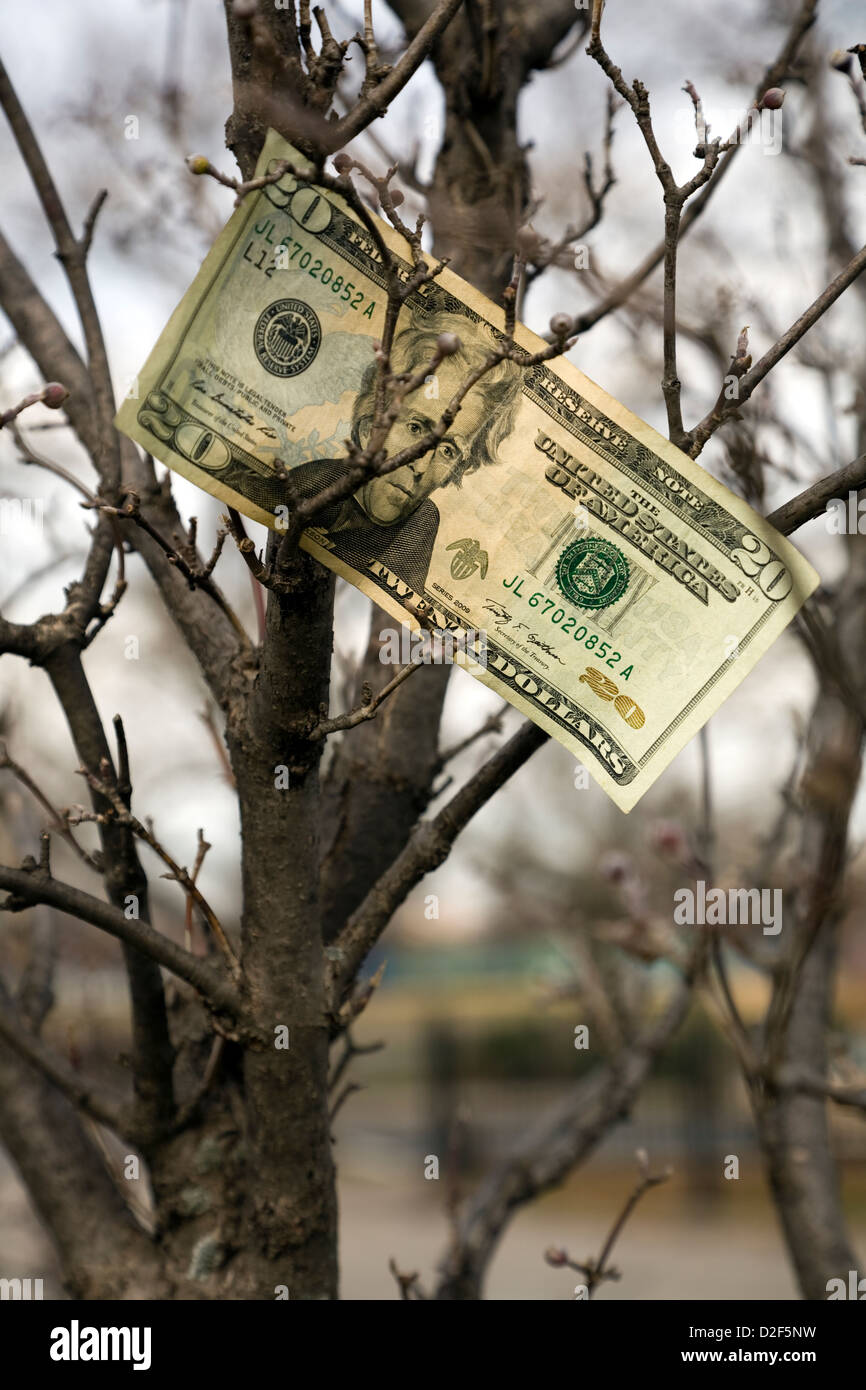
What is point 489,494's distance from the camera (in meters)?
1.42

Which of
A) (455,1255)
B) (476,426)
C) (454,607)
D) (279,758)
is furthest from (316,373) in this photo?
(455,1255)

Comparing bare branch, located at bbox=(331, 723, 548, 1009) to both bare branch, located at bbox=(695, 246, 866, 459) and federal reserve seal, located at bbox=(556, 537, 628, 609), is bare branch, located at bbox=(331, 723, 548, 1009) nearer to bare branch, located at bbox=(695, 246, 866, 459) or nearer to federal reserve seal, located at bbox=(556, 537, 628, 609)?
federal reserve seal, located at bbox=(556, 537, 628, 609)

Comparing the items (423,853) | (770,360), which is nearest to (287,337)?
(770,360)

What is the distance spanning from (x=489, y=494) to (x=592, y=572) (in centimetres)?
17

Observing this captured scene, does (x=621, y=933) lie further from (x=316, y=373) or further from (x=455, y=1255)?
(x=316, y=373)

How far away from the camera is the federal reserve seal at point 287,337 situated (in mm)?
1354

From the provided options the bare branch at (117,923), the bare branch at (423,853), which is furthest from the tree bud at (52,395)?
the bare branch at (423,853)

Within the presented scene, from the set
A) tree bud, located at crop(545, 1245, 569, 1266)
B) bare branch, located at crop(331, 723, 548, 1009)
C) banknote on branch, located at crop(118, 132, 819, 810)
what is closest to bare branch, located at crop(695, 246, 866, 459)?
banknote on branch, located at crop(118, 132, 819, 810)

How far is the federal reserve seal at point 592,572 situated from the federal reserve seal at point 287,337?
1.34ft

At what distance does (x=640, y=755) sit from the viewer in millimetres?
1430

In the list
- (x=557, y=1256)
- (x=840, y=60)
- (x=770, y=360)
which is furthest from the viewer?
(x=557, y=1256)
